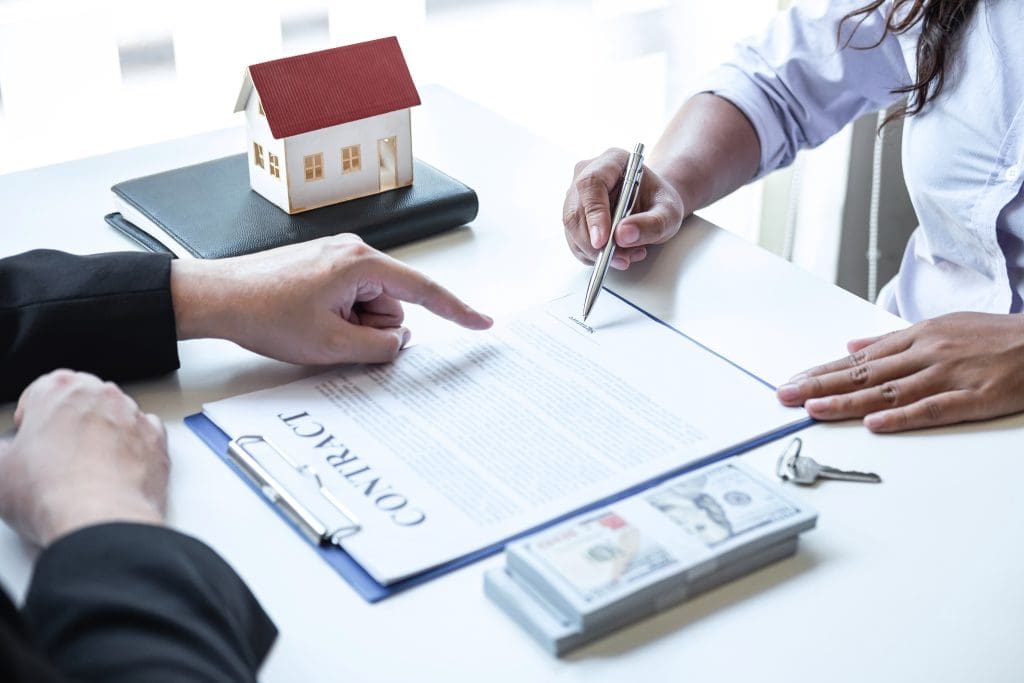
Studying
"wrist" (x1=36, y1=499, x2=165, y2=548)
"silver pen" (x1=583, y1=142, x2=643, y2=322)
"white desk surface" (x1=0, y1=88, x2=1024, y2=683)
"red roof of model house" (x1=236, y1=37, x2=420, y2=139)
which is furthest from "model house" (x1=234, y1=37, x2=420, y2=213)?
"wrist" (x1=36, y1=499, x2=165, y2=548)

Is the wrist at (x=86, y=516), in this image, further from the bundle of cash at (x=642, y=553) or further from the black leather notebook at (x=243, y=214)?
the black leather notebook at (x=243, y=214)

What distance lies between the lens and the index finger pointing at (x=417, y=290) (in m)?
1.05

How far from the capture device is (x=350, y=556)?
83 cm

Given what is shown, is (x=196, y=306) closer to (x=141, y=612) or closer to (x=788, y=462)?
(x=141, y=612)

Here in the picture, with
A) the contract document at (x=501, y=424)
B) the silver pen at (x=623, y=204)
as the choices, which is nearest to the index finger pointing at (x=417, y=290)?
the contract document at (x=501, y=424)

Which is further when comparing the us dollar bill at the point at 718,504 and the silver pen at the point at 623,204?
the silver pen at the point at 623,204

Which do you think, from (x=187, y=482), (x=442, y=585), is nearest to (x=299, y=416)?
(x=187, y=482)

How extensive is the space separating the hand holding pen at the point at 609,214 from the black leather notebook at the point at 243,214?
13 cm

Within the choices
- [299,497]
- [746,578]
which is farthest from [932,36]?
[299,497]

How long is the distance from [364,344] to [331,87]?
0.33 metres

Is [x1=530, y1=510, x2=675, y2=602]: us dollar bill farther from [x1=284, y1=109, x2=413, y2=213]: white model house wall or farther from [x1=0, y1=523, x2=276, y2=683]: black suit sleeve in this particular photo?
[x1=284, y1=109, x2=413, y2=213]: white model house wall

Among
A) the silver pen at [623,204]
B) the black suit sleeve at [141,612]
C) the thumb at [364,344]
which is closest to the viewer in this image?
the black suit sleeve at [141,612]

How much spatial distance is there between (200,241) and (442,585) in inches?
20.9

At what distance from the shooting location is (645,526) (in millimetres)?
800
